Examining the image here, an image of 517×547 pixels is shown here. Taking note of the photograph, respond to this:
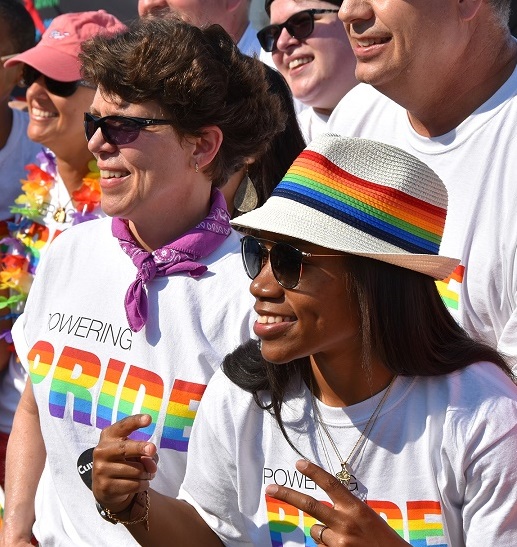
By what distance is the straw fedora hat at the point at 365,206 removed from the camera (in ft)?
7.08

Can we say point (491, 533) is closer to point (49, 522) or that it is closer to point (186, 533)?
point (186, 533)

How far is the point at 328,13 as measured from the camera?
406 centimetres

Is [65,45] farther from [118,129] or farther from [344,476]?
[344,476]

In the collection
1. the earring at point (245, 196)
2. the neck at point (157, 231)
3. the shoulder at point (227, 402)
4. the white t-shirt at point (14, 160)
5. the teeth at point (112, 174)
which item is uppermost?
the teeth at point (112, 174)

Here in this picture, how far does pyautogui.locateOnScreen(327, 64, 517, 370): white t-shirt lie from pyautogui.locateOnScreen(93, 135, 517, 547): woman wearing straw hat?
1.69ft

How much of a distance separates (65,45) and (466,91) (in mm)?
1717

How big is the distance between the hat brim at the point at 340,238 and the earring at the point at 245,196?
4.04ft

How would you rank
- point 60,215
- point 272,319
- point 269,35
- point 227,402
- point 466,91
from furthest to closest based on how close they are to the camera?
point 269,35, point 60,215, point 466,91, point 227,402, point 272,319

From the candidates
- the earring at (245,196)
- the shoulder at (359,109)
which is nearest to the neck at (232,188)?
the earring at (245,196)

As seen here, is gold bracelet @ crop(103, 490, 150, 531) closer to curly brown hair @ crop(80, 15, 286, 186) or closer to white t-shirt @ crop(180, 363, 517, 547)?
white t-shirt @ crop(180, 363, 517, 547)

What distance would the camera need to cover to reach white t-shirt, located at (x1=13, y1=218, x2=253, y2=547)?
264 centimetres

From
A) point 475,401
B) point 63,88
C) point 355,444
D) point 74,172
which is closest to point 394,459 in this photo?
point 355,444

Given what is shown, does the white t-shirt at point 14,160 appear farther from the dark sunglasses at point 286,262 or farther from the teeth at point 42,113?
the dark sunglasses at point 286,262

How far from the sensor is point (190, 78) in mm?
2768
